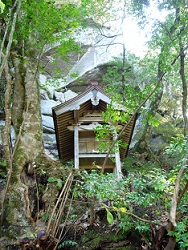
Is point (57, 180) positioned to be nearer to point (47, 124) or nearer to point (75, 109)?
point (75, 109)

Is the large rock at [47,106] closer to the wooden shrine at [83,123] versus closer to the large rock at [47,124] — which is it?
the large rock at [47,124]

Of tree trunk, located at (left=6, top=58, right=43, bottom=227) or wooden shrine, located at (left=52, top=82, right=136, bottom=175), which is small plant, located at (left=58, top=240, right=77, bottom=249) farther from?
wooden shrine, located at (left=52, top=82, right=136, bottom=175)

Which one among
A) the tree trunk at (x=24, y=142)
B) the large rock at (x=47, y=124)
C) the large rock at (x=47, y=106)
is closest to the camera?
the tree trunk at (x=24, y=142)

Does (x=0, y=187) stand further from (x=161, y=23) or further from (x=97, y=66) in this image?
(x=97, y=66)

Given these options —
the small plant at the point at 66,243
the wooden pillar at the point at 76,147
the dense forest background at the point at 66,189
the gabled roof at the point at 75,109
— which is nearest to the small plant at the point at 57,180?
the dense forest background at the point at 66,189

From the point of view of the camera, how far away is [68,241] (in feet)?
15.2

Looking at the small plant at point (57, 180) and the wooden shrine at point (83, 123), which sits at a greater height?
the wooden shrine at point (83, 123)

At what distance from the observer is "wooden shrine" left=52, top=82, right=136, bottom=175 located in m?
7.55

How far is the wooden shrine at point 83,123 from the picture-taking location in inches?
297

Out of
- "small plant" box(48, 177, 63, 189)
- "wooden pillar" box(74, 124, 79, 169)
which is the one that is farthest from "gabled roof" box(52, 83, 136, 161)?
"small plant" box(48, 177, 63, 189)

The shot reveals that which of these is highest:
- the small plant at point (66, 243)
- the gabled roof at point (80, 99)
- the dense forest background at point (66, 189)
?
the gabled roof at point (80, 99)

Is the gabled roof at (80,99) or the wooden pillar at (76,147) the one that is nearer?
the wooden pillar at (76,147)

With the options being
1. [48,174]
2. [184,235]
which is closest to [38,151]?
[48,174]

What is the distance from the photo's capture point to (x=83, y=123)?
8133 millimetres
